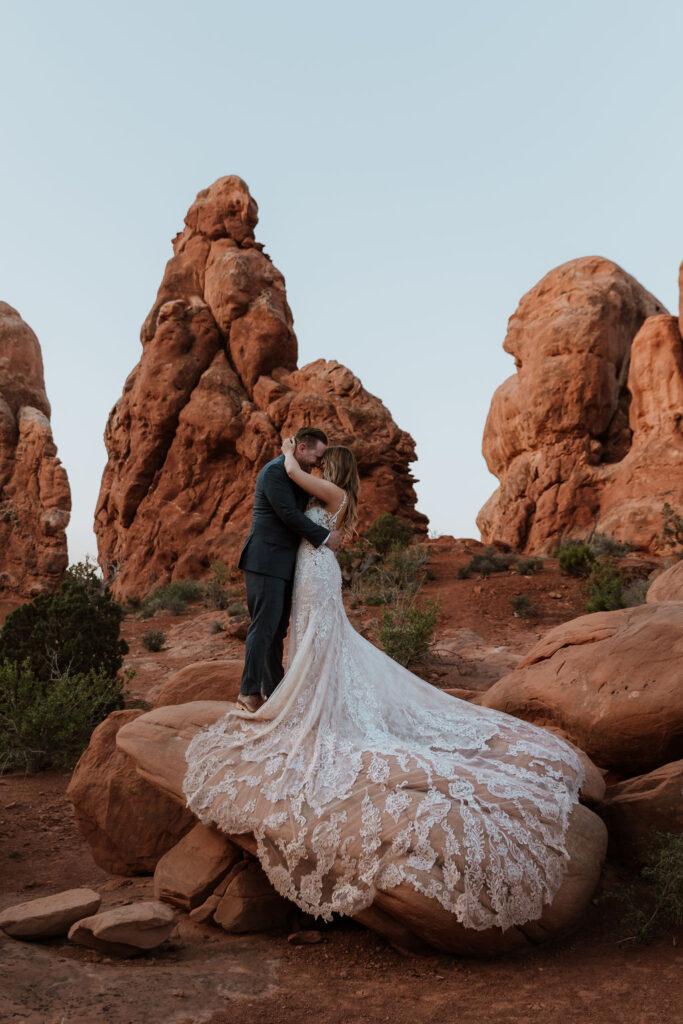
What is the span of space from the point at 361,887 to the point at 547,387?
82.9ft

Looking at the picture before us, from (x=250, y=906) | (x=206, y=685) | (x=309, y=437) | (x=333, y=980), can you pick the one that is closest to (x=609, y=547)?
(x=206, y=685)

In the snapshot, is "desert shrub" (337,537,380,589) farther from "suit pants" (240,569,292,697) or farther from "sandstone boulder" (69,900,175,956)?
"sandstone boulder" (69,900,175,956)

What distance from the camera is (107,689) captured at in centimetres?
1030

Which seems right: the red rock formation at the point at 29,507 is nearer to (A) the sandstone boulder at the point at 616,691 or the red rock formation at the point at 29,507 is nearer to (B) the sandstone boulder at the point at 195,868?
(A) the sandstone boulder at the point at 616,691

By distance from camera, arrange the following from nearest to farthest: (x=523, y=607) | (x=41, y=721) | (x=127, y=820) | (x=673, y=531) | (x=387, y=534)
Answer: (x=127, y=820), (x=41, y=721), (x=523, y=607), (x=673, y=531), (x=387, y=534)

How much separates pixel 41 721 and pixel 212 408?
21.0 metres

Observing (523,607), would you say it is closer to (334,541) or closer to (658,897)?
(334,541)

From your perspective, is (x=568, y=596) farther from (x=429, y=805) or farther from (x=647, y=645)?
(x=429, y=805)

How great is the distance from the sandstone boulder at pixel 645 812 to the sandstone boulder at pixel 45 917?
10.9 feet

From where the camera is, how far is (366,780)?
4535 millimetres

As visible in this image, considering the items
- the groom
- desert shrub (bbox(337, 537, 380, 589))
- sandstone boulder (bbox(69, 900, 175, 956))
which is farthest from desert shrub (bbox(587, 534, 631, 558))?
sandstone boulder (bbox(69, 900, 175, 956))

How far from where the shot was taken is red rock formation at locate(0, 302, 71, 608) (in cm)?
2439

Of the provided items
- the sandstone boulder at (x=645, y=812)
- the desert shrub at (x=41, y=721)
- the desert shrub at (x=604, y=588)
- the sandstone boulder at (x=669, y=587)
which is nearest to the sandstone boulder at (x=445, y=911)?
the sandstone boulder at (x=645, y=812)

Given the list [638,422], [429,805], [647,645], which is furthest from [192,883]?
[638,422]
